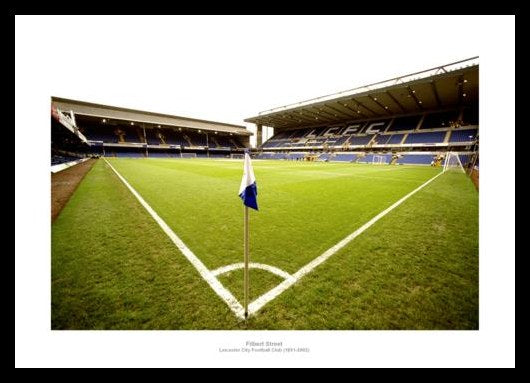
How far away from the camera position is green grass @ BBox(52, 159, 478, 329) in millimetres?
2215

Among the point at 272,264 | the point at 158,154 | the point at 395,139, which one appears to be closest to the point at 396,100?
the point at 395,139

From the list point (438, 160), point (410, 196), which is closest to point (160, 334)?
point (410, 196)

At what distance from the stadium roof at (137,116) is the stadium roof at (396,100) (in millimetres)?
17922

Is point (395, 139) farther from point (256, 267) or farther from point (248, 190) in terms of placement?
point (248, 190)

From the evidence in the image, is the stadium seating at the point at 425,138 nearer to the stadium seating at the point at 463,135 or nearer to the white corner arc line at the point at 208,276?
the stadium seating at the point at 463,135

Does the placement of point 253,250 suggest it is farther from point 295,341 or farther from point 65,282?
point 65,282

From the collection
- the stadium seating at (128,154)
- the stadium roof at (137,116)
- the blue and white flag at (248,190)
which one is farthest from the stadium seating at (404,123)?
the stadium seating at (128,154)

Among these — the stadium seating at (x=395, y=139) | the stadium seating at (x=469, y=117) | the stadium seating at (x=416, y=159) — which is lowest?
the stadium seating at (x=416, y=159)

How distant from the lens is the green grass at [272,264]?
7.27 feet

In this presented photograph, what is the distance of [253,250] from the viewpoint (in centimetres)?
368

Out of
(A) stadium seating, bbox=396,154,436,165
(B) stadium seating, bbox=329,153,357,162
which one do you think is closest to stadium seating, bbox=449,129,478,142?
(A) stadium seating, bbox=396,154,436,165

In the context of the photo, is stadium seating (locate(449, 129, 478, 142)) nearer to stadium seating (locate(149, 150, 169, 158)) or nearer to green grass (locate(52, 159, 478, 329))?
green grass (locate(52, 159, 478, 329))
